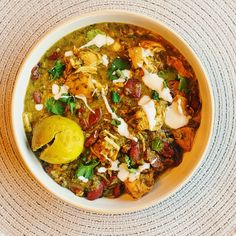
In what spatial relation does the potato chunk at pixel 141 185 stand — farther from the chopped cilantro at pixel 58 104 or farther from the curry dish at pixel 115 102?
the chopped cilantro at pixel 58 104

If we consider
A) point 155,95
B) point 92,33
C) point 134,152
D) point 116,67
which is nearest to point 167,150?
point 134,152

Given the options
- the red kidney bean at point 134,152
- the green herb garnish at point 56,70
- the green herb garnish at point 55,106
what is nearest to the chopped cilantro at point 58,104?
the green herb garnish at point 55,106

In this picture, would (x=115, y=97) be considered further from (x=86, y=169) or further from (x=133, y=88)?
(x=86, y=169)

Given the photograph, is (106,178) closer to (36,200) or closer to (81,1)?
(36,200)

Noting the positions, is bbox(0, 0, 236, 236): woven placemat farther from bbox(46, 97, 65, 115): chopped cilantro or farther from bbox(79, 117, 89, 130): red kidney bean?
bbox(79, 117, 89, 130): red kidney bean

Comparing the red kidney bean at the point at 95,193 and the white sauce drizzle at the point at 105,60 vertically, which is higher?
the white sauce drizzle at the point at 105,60

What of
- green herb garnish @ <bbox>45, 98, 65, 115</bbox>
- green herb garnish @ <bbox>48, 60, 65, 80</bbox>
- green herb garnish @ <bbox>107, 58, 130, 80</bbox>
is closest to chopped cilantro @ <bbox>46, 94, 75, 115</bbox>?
green herb garnish @ <bbox>45, 98, 65, 115</bbox>
